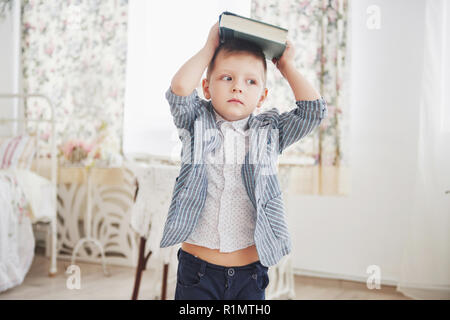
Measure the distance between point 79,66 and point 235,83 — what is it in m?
2.49

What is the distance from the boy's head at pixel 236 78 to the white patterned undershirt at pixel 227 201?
0.05 metres

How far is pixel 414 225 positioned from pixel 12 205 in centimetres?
209

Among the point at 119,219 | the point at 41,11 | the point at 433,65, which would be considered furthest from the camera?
the point at 41,11

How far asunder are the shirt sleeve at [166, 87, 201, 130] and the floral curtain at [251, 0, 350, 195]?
1582 mm

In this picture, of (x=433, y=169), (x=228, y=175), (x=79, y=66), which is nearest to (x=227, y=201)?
(x=228, y=175)

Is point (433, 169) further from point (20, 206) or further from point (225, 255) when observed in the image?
point (20, 206)

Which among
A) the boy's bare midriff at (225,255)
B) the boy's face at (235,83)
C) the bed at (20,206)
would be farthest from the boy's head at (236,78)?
the bed at (20,206)

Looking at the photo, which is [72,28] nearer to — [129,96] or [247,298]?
[129,96]

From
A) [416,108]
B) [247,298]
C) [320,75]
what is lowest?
[247,298]

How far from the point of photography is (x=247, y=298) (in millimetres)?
842

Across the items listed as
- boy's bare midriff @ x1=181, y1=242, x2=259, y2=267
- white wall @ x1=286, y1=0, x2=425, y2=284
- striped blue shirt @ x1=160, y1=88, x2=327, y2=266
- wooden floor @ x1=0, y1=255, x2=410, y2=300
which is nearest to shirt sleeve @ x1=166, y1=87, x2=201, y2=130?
striped blue shirt @ x1=160, y1=88, x2=327, y2=266

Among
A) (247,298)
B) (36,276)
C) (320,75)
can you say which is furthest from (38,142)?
(247,298)

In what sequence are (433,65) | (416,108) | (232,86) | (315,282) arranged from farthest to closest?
1. (315,282)
2. (416,108)
3. (433,65)
4. (232,86)

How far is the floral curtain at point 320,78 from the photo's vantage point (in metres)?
2.43
